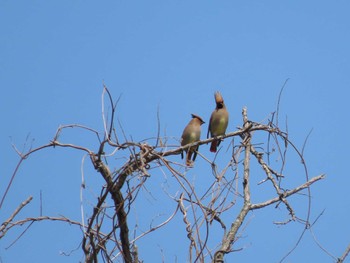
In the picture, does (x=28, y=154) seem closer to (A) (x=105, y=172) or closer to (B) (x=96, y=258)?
(A) (x=105, y=172)

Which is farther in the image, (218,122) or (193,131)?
(218,122)

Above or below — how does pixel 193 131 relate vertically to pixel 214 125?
below

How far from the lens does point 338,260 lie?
3939 millimetres

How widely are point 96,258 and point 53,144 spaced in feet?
1.91

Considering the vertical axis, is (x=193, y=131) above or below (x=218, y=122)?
below

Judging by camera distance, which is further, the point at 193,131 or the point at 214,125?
the point at 214,125

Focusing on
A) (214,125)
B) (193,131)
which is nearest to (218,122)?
(214,125)

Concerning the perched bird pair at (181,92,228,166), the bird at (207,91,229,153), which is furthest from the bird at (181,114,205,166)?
the bird at (207,91,229,153)

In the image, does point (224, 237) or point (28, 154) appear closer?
point (28, 154)

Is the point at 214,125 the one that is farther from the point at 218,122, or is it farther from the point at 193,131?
the point at 193,131

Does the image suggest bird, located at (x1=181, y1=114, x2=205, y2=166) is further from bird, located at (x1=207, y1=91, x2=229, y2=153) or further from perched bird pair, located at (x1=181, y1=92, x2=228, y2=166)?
bird, located at (x1=207, y1=91, x2=229, y2=153)

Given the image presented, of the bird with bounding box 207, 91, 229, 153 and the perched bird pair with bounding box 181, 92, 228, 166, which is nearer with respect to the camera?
the perched bird pair with bounding box 181, 92, 228, 166

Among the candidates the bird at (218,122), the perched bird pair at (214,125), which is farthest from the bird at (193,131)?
the bird at (218,122)

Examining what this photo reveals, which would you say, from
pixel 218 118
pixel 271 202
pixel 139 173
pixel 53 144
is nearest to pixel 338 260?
pixel 271 202
